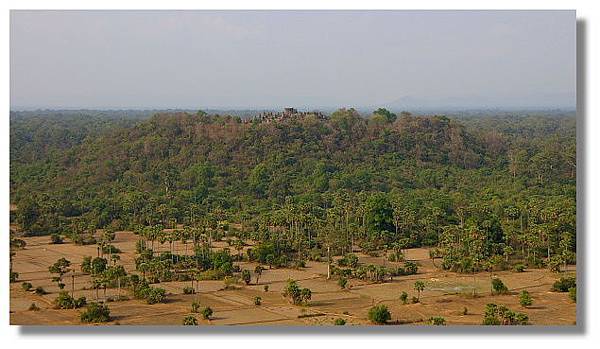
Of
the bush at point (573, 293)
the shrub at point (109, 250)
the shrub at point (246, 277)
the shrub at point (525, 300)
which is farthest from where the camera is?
the shrub at point (109, 250)

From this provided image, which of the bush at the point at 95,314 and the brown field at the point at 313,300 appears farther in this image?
the brown field at the point at 313,300

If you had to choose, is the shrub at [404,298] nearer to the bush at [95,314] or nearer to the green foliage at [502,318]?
the green foliage at [502,318]

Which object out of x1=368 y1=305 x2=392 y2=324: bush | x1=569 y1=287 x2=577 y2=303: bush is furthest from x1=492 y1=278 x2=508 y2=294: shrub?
x1=368 y1=305 x2=392 y2=324: bush

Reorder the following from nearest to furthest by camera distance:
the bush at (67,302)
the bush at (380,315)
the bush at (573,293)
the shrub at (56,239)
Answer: the bush at (380,315) < the bush at (67,302) < the bush at (573,293) < the shrub at (56,239)

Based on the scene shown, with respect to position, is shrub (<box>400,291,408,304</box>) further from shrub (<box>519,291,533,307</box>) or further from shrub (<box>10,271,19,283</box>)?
shrub (<box>10,271,19,283</box>)

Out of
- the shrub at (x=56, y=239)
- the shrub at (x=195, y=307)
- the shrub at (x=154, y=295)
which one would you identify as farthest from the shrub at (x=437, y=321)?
the shrub at (x=56, y=239)

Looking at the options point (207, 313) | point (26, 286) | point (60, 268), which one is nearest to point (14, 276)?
point (26, 286)
